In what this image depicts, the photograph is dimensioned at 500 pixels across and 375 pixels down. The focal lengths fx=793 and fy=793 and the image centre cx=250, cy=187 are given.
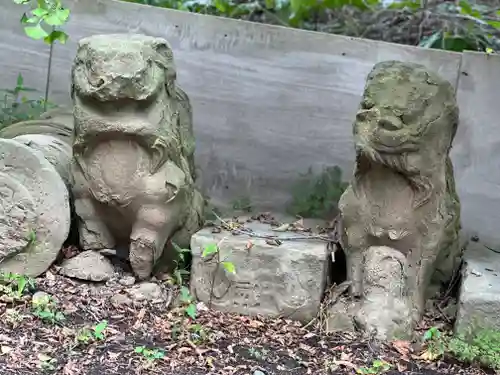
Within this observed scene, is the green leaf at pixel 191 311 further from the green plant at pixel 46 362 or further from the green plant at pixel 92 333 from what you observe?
the green plant at pixel 46 362

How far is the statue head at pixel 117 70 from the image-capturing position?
385 centimetres

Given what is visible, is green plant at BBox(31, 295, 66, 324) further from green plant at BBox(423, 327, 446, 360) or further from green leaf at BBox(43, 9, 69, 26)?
green plant at BBox(423, 327, 446, 360)

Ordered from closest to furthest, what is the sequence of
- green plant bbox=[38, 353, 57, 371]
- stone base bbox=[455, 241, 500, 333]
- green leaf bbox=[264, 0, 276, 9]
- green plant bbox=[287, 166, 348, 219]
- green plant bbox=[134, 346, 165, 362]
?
1. green plant bbox=[38, 353, 57, 371]
2. green plant bbox=[134, 346, 165, 362]
3. stone base bbox=[455, 241, 500, 333]
4. green plant bbox=[287, 166, 348, 219]
5. green leaf bbox=[264, 0, 276, 9]

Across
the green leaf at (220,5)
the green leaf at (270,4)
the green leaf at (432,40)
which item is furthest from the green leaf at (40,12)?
the green leaf at (432,40)

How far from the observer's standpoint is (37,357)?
11.7 feet

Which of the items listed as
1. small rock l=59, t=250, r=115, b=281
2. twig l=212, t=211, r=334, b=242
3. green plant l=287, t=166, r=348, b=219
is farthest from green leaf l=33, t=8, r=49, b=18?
green plant l=287, t=166, r=348, b=219

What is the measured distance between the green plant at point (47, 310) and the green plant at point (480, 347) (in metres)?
1.91

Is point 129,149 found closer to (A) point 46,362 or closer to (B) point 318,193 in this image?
(A) point 46,362

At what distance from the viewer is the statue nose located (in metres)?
3.70

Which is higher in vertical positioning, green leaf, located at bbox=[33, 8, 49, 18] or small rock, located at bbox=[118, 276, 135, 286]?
green leaf, located at bbox=[33, 8, 49, 18]

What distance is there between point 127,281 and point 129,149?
740 mm

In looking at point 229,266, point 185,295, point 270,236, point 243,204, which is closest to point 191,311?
point 185,295

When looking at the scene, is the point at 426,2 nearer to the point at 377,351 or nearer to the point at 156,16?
the point at 156,16

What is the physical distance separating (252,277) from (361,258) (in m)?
0.57
